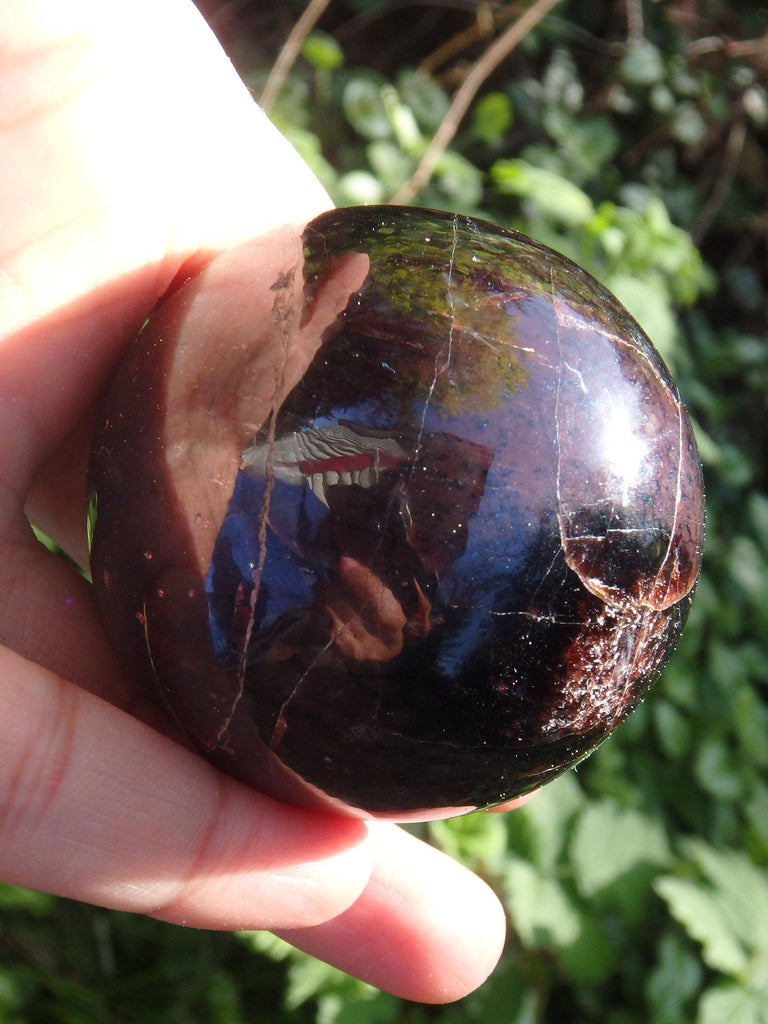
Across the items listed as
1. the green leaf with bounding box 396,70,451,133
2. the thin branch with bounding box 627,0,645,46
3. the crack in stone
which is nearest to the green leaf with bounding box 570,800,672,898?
the crack in stone

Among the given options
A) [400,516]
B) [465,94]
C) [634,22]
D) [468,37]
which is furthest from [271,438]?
[634,22]

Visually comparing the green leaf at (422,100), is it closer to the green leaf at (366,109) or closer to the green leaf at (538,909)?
the green leaf at (366,109)

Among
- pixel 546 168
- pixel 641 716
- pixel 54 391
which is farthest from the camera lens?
pixel 546 168

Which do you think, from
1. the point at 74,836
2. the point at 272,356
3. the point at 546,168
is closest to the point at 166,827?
the point at 74,836

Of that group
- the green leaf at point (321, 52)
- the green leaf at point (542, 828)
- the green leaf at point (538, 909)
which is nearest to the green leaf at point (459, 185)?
the green leaf at point (321, 52)

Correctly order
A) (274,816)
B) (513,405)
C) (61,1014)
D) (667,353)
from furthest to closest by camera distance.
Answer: (667,353)
(61,1014)
(274,816)
(513,405)

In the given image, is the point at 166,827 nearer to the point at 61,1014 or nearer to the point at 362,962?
the point at 362,962

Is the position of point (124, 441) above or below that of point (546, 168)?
above
